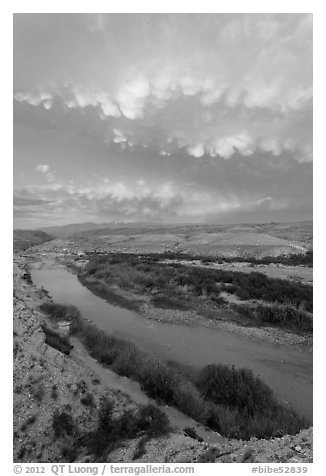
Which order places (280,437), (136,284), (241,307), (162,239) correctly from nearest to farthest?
(280,437) < (241,307) < (136,284) < (162,239)

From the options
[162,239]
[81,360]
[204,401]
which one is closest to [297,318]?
[204,401]

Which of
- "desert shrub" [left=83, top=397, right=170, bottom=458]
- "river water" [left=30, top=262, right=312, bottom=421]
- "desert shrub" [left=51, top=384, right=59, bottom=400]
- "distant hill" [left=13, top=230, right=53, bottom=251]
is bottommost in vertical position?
"river water" [left=30, top=262, right=312, bottom=421]

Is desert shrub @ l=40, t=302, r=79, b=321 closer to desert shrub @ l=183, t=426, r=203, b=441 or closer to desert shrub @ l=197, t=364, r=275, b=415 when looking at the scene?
desert shrub @ l=197, t=364, r=275, b=415

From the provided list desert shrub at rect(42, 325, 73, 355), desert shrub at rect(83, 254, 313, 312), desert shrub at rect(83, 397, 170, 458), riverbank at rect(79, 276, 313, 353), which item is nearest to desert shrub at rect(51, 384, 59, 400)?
desert shrub at rect(83, 397, 170, 458)

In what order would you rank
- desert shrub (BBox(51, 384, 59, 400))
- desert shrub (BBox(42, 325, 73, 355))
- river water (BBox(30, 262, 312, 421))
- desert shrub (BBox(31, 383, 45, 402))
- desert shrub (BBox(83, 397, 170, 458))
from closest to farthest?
1. desert shrub (BBox(83, 397, 170, 458))
2. desert shrub (BBox(31, 383, 45, 402))
3. desert shrub (BBox(51, 384, 59, 400))
4. river water (BBox(30, 262, 312, 421))
5. desert shrub (BBox(42, 325, 73, 355))
